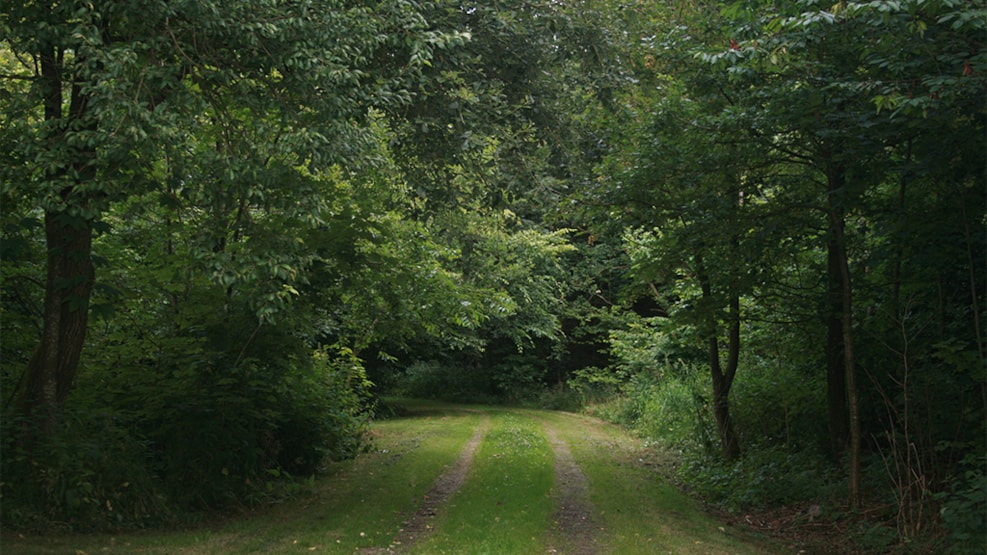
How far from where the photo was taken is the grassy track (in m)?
8.30

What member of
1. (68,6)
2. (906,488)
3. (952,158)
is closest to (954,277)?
(952,158)

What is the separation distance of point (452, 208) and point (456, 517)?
399 centimetres

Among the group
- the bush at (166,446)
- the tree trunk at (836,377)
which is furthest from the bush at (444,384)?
the tree trunk at (836,377)

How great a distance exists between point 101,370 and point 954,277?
11009mm

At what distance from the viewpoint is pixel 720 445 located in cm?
1553

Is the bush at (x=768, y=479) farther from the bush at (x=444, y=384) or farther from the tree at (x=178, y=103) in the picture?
the bush at (x=444, y=384)

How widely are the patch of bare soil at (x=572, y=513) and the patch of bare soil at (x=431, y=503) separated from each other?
1.56m

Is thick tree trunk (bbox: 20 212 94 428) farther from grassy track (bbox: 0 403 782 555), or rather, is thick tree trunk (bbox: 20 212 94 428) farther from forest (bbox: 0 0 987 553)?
grassy track (bbox: 0 403 782 555)

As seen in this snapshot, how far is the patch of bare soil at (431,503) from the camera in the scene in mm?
8578

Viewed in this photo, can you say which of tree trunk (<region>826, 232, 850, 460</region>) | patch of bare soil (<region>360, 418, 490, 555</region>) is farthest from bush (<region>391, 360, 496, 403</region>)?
tree trunk (<region>826, 232, 850, 460</region>)

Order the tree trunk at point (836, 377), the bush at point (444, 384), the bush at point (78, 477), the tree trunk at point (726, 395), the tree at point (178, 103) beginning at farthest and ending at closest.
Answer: the bush at point (444, 384) → the tree trunk at point (726, 395) → the tree trunk at point (836, 377) → the bush at point (78, 477) → the tree at point (178, 103)

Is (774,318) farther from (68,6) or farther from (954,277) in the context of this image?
(68,6)

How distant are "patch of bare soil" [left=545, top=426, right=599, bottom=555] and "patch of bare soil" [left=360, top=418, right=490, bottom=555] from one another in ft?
5.13

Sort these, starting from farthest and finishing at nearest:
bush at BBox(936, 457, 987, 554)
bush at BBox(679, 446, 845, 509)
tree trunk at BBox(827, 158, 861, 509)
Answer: bush at BBox(679, 446, 845, 509)
tree trunk at BBox(827, 158, 861, 509)
bush at BBox(936, 457, 987, 554)
